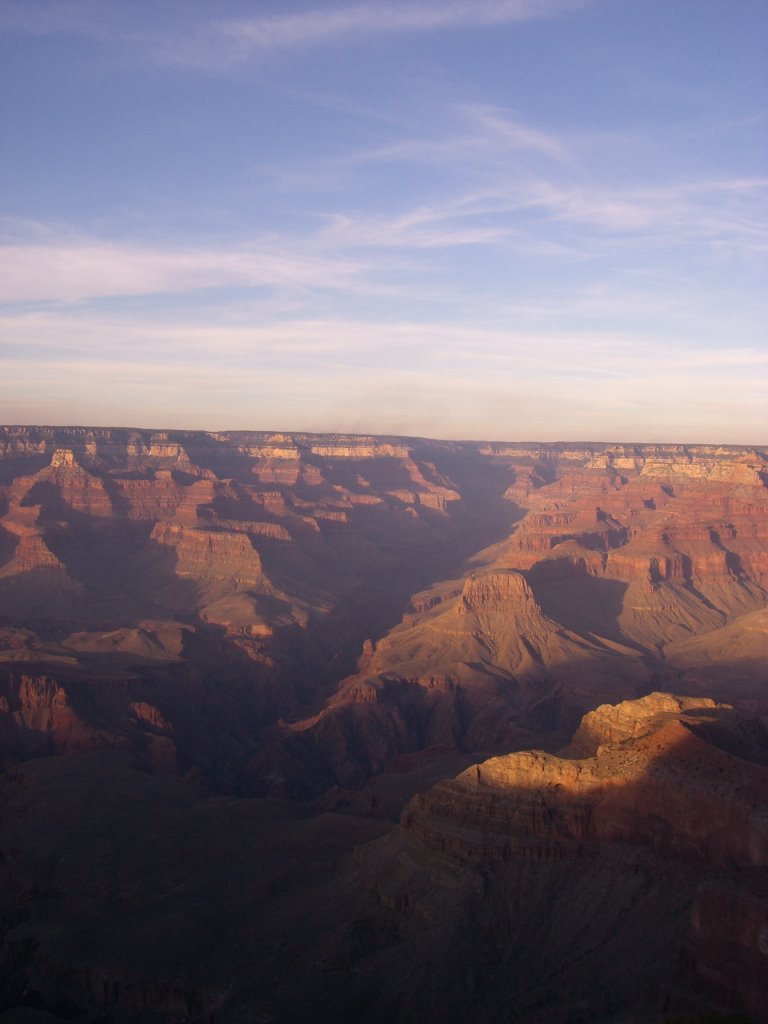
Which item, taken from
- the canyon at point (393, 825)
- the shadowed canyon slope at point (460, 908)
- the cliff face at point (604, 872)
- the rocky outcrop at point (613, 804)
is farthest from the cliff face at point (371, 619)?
the shadowed canyon slope at point (460, 908)

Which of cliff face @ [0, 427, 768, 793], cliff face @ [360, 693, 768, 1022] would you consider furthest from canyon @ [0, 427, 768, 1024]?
cliff face @ [0, 427, 768, 793]

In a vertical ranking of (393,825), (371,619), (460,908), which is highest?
(460,908)

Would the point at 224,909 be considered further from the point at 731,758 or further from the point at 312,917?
the point at 731,758

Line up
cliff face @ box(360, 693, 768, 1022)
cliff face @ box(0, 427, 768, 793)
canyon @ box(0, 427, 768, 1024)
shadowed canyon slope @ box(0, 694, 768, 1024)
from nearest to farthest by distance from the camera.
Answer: cliff face @ box(360, 693, 768, 1022) → shadowed canyon slope @ box(0, 694, 768, 1024) → canyon @ box(0, 427, 768, 1024) → cliff face @ box(0, 427, 768, 793)

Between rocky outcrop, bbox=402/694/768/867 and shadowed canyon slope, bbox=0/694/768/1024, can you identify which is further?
rocky outcrop, bbox=402/694/768/867

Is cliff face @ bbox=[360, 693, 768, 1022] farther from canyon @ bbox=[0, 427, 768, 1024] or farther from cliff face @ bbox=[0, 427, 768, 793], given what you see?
cliff face @ bbox=[0, 427, 768, 793]

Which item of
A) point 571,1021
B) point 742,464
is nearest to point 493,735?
point 571,1021

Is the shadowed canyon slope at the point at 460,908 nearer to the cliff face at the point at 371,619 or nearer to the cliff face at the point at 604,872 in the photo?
the cliff face at the point at 604,872

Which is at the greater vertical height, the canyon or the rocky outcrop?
the rocky outcrop

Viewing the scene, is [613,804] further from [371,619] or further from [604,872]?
[371,619]

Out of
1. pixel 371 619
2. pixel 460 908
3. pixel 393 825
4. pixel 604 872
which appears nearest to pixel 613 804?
pixel 604 872

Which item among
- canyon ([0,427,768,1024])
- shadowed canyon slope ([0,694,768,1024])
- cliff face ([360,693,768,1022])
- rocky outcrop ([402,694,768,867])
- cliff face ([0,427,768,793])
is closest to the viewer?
cliff face ([360,693,768,1022])
